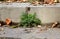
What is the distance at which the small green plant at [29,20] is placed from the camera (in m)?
4.80

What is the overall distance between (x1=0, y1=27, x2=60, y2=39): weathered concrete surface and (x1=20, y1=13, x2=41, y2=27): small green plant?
251 millimetres

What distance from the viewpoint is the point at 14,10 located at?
4.97 m

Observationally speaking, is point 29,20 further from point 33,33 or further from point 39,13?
point 33,33

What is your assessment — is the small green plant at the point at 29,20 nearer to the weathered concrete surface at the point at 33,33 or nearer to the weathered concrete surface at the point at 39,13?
the weathered concrete surface at the point at 39,13

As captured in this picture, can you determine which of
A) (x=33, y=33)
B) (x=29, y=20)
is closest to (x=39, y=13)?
(x=29, y=20)

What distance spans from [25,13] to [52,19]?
25.4 inches

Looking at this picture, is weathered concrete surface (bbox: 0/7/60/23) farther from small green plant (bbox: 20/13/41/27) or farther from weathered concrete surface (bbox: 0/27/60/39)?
weathered concrete surface (bbox: 0/27/60/39)

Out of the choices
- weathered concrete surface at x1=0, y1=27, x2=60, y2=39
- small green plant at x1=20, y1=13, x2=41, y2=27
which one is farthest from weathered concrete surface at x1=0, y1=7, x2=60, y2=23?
weathered concrete surface at x1=0, y1=27, x2=60, y2=39

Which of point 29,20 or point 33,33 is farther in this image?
point 29,20

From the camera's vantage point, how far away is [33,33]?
429cm

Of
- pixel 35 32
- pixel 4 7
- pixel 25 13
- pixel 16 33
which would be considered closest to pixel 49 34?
pixel 35 32

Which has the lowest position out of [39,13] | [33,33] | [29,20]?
[33,33]

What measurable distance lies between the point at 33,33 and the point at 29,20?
1.90ft

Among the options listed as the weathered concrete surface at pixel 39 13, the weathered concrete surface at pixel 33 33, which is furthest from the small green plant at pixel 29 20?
the weathered concrete surface at pixel 33 33
